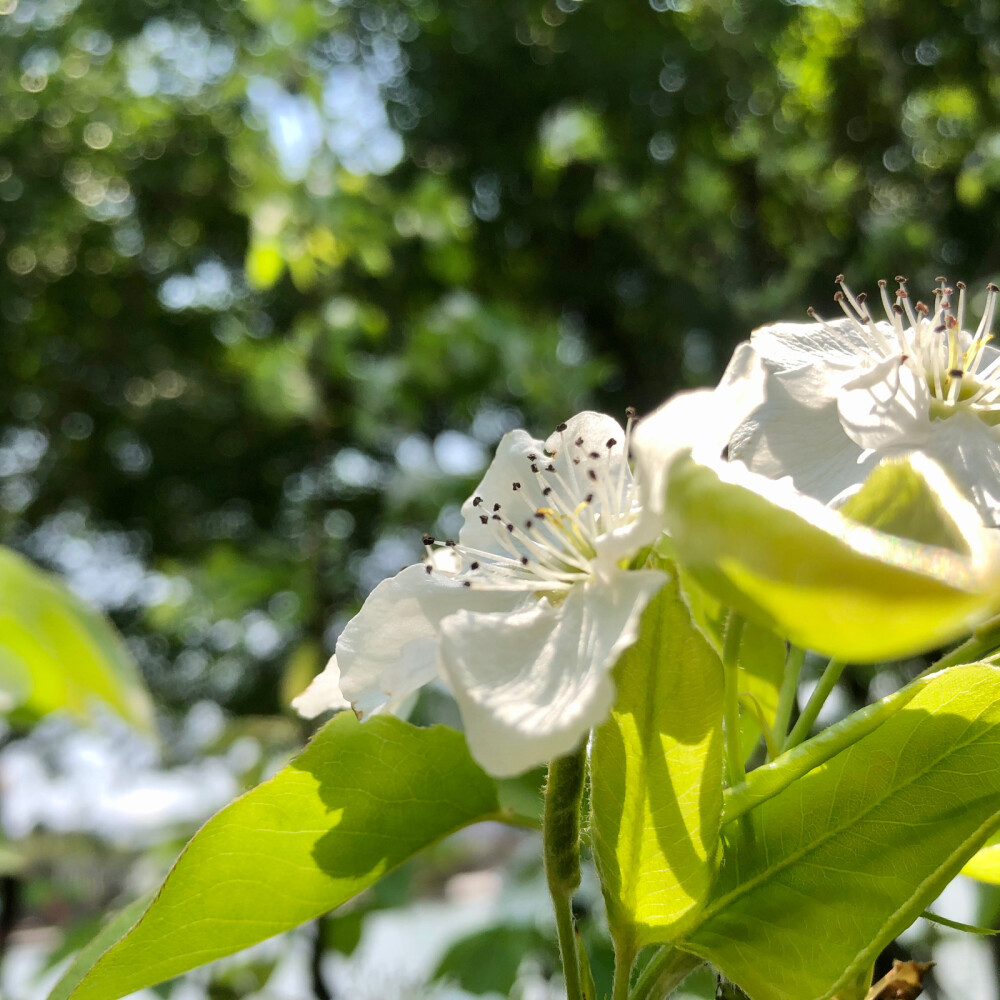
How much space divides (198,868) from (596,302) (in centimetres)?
209

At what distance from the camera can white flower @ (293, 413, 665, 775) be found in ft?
0.66

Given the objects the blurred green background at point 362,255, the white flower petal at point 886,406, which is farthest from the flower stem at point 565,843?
the blurred green background at point 362,255

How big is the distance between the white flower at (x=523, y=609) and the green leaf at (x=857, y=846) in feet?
0.25

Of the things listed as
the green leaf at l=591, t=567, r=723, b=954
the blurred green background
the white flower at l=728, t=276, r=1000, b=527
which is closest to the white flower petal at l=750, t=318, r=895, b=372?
the white flower at l=728, t=276, r=1000, b=527

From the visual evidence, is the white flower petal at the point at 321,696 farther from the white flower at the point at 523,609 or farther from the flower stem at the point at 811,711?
the flower stem at the point at 811,711

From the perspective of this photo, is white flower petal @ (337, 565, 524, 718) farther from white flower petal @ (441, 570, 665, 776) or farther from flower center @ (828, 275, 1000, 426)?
flower center @ (828, 275, 1000, 426)

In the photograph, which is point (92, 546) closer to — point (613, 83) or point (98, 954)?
point (613, 83)

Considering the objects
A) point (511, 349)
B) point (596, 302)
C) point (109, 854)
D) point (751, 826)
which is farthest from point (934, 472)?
point (596, 302)

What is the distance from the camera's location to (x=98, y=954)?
0.98 feet

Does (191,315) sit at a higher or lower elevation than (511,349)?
higher

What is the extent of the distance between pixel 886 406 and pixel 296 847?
0.69 ft

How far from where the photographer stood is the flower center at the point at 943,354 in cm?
28

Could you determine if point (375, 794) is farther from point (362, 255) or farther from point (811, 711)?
point (362, 255)

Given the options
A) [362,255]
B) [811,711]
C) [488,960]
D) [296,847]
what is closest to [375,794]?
[296,847]
